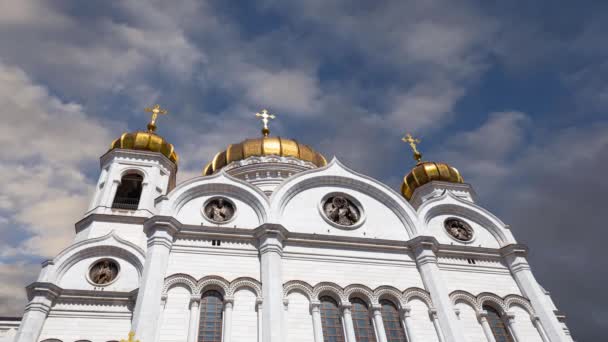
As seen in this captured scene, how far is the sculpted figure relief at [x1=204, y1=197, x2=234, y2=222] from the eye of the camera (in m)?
17.0

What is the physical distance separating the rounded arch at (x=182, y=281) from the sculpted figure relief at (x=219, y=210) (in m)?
2.90

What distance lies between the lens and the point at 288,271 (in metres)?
15.8

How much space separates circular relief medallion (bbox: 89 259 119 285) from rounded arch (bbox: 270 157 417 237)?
8175 millimetres

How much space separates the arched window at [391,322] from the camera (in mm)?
15133

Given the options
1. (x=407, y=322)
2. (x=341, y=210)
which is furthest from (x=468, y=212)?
(x=407, y=322)

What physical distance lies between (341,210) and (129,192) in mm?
13152

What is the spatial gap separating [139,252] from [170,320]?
6.27m

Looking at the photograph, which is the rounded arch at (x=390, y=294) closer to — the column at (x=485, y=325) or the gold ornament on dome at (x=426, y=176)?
the column at (x=485, y=325)

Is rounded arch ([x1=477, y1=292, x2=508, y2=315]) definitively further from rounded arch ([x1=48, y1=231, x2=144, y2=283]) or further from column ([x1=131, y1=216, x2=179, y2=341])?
rounded arch ([x1=48, y1=231, x2=144, y2=283])

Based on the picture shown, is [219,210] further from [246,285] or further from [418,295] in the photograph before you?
[418,295]

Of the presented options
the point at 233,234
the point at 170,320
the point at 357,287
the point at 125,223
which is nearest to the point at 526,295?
the point at 357,287

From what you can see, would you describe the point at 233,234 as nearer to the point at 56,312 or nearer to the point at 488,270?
the point at 56,312

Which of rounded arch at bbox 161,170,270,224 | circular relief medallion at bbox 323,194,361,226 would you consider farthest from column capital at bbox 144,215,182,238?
circular relief medallion at bbox 323,194,361,226

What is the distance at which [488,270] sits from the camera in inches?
727
